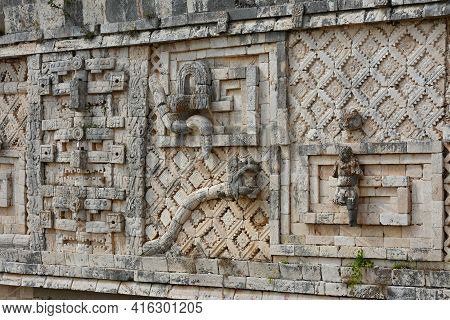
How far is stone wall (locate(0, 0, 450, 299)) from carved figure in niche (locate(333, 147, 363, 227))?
0.02m

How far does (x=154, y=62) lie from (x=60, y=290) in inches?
130

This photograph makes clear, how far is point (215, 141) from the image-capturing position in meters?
10.4

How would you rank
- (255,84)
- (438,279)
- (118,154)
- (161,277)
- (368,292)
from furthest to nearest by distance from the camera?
(118,154) → (161,277) → (255,84) → (368,292) → (438,279)

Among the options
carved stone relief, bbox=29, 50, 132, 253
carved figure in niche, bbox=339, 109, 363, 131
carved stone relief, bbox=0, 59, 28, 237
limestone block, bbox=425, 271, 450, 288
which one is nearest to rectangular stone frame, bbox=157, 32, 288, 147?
carved figure in niche, bbox=339, 109, 363, 131

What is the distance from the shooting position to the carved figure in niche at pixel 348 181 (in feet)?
31.0

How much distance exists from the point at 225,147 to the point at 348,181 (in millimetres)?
1624

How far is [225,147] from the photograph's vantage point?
34.0 feet

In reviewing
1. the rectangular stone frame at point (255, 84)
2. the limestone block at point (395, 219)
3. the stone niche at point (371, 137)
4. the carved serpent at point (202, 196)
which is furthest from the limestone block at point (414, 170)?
the carved serpent at point (202, 196)

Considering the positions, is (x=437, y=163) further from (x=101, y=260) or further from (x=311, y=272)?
(x=101, y=260)

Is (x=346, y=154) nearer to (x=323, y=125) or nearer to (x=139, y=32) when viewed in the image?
(x=323, y=125)

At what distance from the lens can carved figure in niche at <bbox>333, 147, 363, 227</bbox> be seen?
31.0 ft

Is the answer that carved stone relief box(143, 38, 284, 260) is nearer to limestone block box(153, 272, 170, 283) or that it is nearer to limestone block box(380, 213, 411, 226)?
limestone block box(153, 272, 170, 283)

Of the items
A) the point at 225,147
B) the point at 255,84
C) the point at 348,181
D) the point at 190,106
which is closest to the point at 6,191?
the point at 190,106

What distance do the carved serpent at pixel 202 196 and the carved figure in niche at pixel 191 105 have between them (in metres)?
0.44
